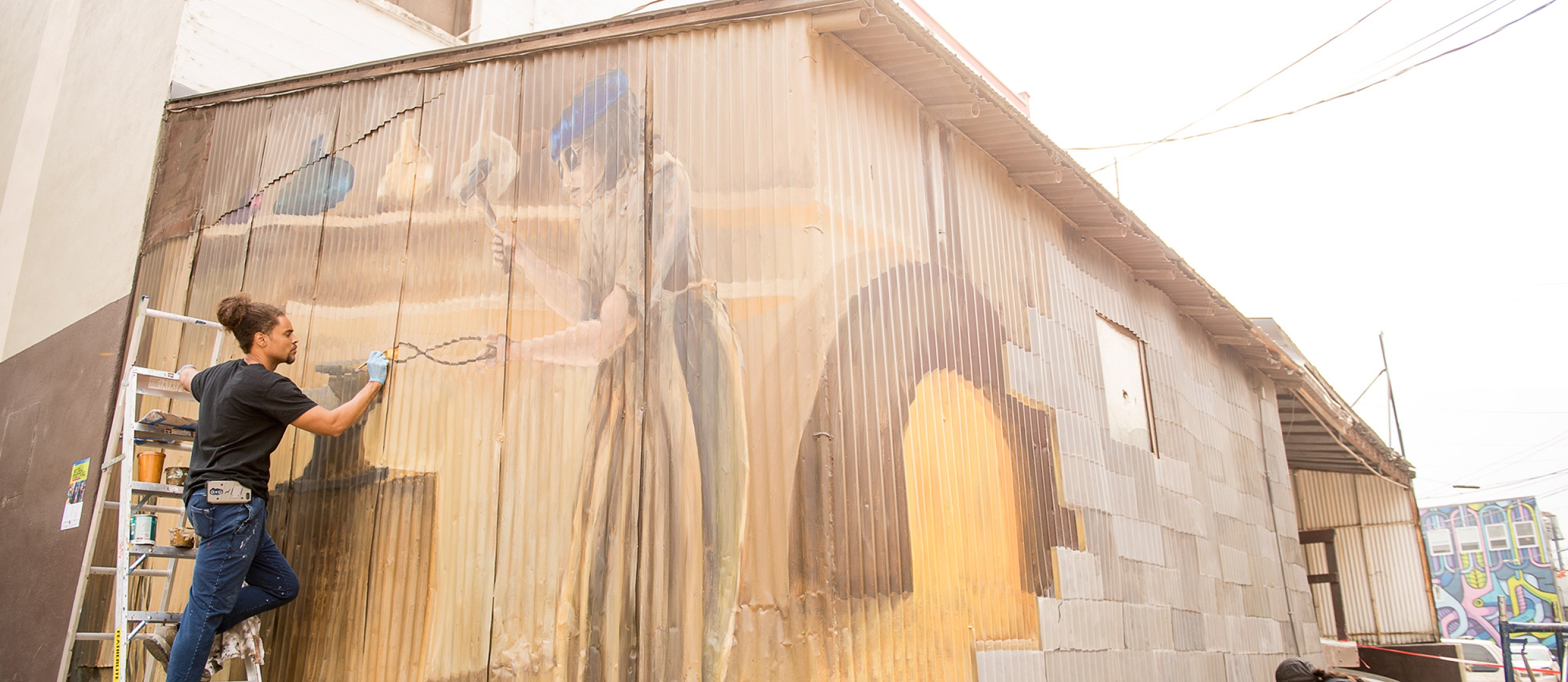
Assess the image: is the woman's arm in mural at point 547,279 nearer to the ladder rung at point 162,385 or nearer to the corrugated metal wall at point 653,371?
the corrugated metal wall at point 653,371

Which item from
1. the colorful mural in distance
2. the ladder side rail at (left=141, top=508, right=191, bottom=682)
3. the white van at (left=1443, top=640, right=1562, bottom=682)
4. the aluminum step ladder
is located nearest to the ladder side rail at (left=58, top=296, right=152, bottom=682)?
the aluminum step ladder

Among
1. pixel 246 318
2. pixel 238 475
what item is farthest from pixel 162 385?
pixel 238 475

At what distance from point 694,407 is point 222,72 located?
550cm

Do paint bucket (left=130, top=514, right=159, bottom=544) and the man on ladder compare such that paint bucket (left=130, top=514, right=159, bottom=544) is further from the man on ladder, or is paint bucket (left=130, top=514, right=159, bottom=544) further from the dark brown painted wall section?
Result: the dark brown painted wall section

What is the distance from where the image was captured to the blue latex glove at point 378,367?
17.5 feet

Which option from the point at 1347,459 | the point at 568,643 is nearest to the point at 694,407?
the point at 568,643

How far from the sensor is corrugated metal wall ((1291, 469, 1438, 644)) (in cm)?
1625

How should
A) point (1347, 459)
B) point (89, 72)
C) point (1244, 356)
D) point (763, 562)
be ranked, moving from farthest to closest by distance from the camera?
point (1347, 459) → point (1244, 356) → point (89, 72) → point (763, 562)

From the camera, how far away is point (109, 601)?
20.1ft

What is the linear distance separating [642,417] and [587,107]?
6.15 ft

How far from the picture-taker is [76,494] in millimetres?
5734

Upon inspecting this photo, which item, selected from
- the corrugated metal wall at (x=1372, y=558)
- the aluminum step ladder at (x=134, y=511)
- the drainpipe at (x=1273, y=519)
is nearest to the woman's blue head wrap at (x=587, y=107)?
the aluminum step ladder at (x=134, y=511)

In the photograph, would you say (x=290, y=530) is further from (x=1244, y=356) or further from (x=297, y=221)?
(x=1244, y=356)

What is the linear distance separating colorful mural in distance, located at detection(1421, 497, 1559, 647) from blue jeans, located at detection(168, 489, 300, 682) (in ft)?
160
